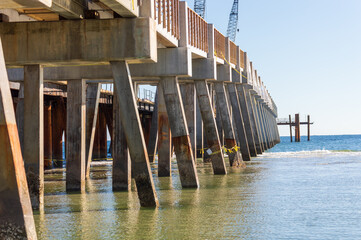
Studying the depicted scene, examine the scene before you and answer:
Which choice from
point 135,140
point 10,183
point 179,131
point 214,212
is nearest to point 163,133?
point 179,131

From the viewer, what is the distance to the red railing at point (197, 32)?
2318 centimetres

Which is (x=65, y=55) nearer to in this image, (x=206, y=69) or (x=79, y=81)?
(x=79, y=81)

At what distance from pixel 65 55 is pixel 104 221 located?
4.31 metres

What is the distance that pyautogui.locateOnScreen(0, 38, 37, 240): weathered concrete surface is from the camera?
891cm

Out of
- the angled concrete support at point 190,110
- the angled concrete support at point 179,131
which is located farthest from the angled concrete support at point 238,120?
the angled concrete support at point 179,131

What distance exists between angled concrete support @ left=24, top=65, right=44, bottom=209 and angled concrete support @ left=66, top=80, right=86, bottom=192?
424 centimetres

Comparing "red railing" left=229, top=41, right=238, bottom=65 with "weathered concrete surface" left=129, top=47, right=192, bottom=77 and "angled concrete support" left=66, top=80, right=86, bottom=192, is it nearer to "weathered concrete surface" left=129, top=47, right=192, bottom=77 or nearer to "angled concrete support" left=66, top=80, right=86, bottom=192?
"weathered concrete surface" left=129, top=47, right=192, bottom=77

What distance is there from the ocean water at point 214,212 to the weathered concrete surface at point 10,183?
292cm

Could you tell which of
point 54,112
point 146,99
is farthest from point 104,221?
point 146,99

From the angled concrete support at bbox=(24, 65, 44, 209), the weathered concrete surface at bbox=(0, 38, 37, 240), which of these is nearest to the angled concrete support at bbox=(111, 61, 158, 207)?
the angled concrete support at bbox=(24, 65, 44, 209)

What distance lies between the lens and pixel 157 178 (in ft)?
81.2

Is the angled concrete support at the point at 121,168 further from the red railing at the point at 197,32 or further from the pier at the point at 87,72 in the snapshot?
the red railing at the point at 197,32

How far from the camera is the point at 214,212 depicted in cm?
1483

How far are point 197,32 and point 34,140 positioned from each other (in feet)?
35.2
